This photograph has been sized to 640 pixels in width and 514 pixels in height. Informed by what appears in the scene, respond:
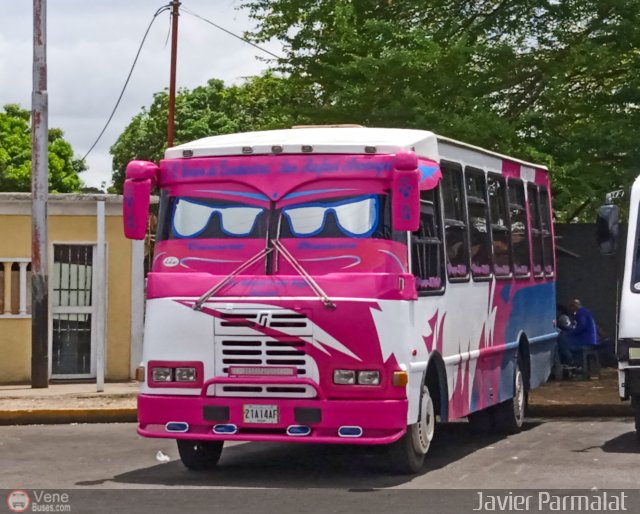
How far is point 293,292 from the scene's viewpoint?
39.3 feet

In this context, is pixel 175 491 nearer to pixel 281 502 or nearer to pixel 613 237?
pixel 281 502

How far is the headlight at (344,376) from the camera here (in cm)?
1185

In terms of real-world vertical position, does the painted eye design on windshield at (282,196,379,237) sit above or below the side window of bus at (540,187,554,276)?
below

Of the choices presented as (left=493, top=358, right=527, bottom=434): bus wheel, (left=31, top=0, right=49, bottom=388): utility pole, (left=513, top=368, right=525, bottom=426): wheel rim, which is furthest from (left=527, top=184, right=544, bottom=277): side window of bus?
(left=31, top=0, right=49, bottom=388): utility pole

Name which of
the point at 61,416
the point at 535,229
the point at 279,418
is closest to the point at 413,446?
the point at 279,418

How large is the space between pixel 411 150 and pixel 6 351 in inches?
436

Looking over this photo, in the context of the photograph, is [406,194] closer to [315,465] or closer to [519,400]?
[315,465]

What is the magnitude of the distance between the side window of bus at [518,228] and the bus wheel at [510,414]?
1071 mm

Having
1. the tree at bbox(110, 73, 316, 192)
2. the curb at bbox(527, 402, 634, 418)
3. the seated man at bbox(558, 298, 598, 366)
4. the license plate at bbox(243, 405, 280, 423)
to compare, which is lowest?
the curb at bbox(527, 402, 634, 418)

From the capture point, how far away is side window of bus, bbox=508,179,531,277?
1639cm

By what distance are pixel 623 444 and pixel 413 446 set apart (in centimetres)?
319

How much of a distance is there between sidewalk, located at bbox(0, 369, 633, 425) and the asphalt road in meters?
0.98

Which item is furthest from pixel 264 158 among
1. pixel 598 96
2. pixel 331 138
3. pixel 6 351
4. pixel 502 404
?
pixel 598 96

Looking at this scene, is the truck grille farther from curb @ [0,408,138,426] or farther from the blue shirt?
the blue shirt
